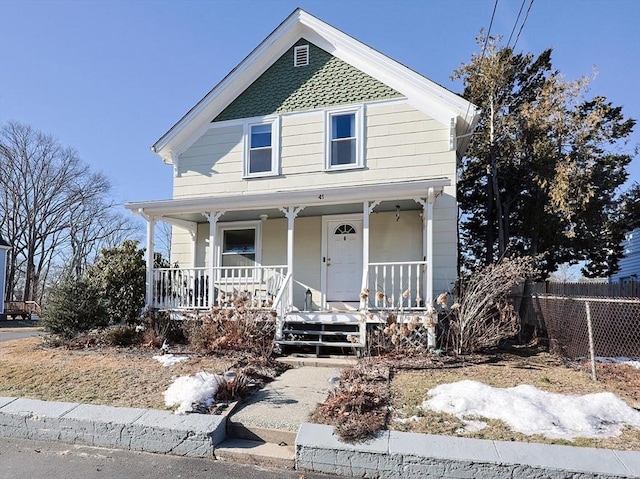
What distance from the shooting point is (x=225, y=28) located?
11.0 m

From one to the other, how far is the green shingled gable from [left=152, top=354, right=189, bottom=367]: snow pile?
682 cm

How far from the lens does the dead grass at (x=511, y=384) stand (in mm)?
3977

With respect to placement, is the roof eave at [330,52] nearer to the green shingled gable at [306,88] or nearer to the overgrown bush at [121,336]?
the green shingled gable at [306,88]

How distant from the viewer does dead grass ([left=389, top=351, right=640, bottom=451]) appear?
398cm

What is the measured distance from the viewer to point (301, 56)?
1100 centimetres

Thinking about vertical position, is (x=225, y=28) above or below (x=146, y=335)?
above

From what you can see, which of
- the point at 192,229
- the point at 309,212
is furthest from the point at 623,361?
the point at 192,229

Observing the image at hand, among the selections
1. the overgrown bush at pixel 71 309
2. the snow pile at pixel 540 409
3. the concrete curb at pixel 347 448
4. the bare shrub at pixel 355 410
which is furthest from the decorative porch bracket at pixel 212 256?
the snow pile at pixel 540 409

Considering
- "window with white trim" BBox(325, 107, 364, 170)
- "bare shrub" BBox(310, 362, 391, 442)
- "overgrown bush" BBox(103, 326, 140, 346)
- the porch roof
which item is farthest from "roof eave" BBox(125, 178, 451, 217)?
"bare shrub" BBox(310, 362, 391, 442)

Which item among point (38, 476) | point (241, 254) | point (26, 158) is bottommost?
point (38, 476)

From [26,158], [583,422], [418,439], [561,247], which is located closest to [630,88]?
[561,247]

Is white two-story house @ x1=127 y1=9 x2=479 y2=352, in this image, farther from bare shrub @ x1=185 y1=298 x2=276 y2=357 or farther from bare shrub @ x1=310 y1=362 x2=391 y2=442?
bare shrub @ x1=310 y1=362 x2=391 y2=442

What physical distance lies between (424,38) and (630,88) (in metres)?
6.13

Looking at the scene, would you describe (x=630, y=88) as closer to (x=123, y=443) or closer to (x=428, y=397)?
(x=428, y=397)
